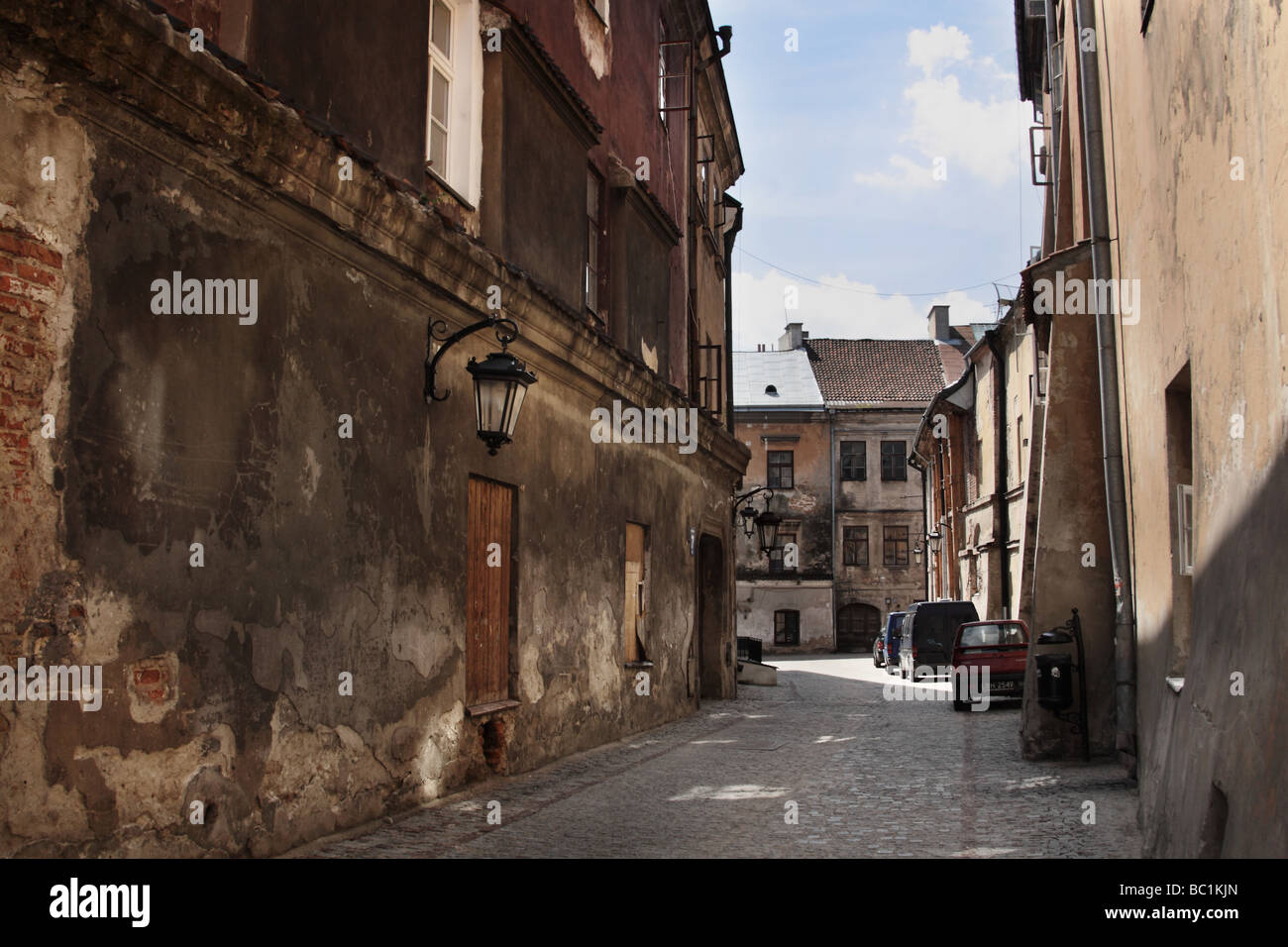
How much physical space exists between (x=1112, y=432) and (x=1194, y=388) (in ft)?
13.0

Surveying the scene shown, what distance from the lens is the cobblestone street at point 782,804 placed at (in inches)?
286

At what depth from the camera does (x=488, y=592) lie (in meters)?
10.0

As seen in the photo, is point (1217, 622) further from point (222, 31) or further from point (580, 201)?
point (580, 201)

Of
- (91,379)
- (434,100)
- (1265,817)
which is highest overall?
(434,100)

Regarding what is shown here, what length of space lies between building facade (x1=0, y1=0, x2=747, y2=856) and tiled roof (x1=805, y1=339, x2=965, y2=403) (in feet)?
130

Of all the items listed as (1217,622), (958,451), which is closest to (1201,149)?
(1217,622)

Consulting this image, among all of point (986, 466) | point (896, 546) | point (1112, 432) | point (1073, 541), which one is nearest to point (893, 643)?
point (986, 466)

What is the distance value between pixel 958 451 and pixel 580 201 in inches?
1018

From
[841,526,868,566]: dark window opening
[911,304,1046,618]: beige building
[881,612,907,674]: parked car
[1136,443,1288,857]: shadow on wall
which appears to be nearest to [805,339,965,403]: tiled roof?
[841,526,868,566]: dark window opening

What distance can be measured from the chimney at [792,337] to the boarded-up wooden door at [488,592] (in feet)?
150

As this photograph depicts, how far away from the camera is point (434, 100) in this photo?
9641 millimetres

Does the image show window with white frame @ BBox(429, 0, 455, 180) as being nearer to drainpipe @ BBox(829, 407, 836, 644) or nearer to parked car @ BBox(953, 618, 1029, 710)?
parked car @ BBox(953, 618, 1029, 710)
